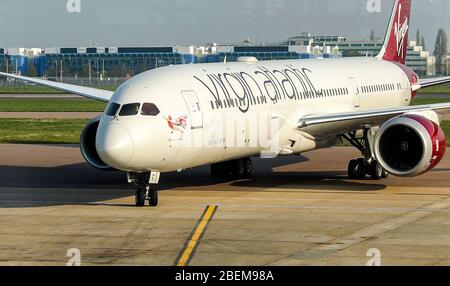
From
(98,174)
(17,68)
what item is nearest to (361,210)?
(98,174)

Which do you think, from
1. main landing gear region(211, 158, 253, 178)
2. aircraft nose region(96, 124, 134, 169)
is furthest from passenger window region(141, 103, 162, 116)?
main landing gear region(211, 158, 253, 178)

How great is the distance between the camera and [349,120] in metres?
27.2

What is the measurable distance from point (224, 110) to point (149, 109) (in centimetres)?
277

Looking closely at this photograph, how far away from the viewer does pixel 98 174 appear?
98.7 ft

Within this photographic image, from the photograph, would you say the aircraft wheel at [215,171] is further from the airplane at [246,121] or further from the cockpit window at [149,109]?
the cockpit window at [149,109]

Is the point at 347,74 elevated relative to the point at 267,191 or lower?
elevated

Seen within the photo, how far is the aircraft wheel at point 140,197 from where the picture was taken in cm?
2280

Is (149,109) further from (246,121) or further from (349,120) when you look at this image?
(349,120)

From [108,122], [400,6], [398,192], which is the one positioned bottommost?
[398,192]

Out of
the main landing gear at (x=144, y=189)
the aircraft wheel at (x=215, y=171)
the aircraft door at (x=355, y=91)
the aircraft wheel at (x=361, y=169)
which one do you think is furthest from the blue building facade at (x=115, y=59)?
the main landing gear at (x=144, y=189)

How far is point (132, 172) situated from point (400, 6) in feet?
66.3

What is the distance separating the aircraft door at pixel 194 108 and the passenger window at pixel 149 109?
3.36 ft

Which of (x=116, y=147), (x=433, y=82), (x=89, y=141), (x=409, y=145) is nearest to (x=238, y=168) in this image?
(x=89, y=141)
